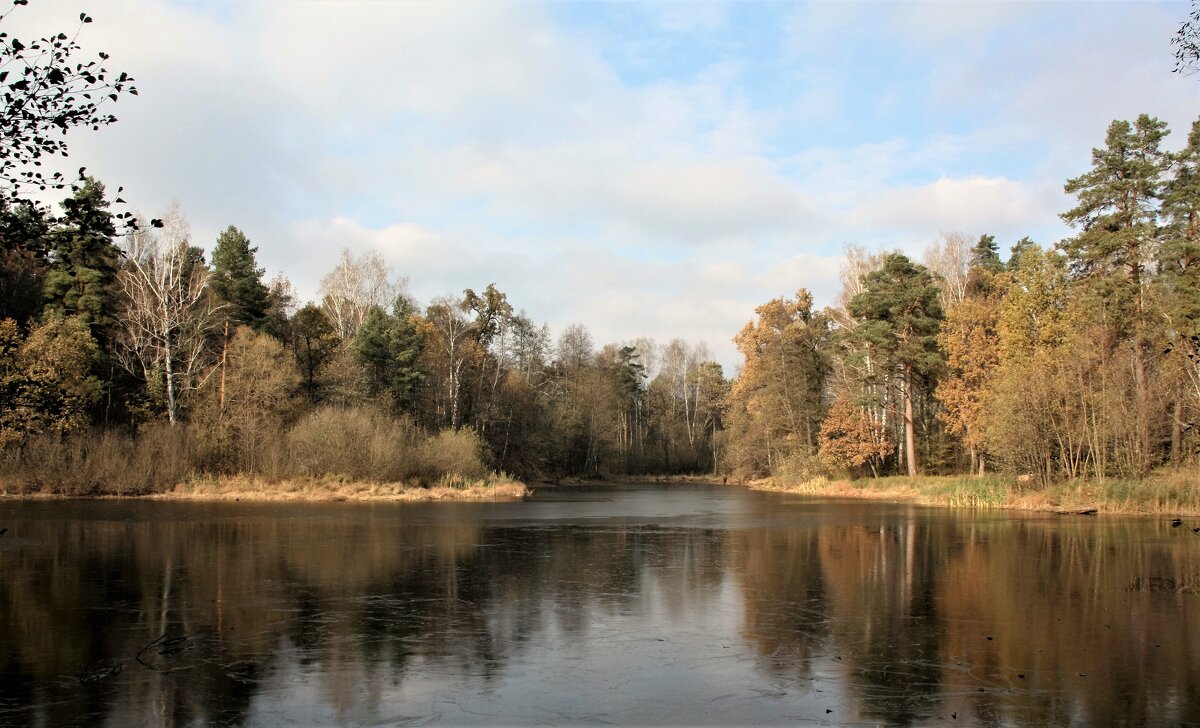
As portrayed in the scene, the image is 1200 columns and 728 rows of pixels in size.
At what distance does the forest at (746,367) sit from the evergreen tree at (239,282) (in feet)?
0.44

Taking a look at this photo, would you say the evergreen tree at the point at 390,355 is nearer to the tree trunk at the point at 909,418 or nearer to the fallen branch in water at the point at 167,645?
the tree trunk at the point at 909,418

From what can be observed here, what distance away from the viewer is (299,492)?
4256 cm

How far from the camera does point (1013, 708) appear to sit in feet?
25.1

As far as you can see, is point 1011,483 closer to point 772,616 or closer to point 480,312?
point 772,616

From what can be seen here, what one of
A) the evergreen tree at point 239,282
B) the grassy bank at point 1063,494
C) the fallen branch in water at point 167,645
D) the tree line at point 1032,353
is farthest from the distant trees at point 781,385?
the fallen branch in water at point 167,645

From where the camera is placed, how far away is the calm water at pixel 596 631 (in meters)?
7.70

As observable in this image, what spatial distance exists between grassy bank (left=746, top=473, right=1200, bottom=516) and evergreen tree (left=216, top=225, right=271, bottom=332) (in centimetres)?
3830

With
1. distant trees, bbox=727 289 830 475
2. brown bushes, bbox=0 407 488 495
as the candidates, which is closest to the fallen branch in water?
brown bushes, bbox=0 407 488 495

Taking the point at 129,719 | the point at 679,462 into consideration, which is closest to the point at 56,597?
the point at 129,719

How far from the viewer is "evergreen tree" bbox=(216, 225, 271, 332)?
51.0 m

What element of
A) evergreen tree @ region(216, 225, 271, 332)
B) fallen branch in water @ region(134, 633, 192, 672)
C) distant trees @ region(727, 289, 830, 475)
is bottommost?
fallen branch in water @ region(134, 633, 192, 672)

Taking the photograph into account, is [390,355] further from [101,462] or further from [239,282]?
[101,462]

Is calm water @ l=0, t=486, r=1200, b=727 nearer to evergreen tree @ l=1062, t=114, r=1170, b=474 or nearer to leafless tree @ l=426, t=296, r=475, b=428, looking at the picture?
evergreen tree @ l=1062, t=114, r=1170, b=474

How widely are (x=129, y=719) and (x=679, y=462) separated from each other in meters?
78.0
